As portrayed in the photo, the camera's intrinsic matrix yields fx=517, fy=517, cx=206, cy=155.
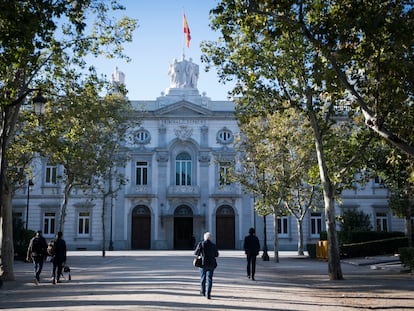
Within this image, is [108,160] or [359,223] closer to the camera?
[108,160]

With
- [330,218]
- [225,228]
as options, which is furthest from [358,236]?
[225,228]

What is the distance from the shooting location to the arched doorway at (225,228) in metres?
46.9

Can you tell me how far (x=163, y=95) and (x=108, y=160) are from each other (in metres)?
17.7

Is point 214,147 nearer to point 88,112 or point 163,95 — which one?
point 163,95

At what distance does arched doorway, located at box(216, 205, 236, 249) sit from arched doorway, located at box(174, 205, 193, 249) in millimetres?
2465

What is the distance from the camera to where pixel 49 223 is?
46.1 meters

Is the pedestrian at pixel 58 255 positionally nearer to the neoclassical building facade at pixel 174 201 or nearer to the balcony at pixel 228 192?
the neoclassical building facade at pixel 174 201

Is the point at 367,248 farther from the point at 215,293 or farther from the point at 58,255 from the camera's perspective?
the point at 58,255

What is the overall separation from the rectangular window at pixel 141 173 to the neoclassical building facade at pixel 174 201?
91 mm

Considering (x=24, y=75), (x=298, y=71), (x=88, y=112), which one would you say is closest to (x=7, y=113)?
(x=24, y=75)

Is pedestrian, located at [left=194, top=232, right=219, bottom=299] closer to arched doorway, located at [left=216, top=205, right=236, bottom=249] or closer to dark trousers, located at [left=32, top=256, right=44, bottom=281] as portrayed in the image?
dark trousers, located at [left=32, top=256, right=44, bottom=281]

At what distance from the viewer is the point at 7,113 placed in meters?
15.9

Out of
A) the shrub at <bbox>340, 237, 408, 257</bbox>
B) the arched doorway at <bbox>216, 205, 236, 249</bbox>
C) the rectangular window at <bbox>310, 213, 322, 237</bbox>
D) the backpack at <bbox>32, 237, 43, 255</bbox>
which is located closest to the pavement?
the backpack at <bbox>32, 237, 43, 255</bbox>

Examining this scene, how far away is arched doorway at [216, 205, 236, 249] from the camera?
46938 mm
